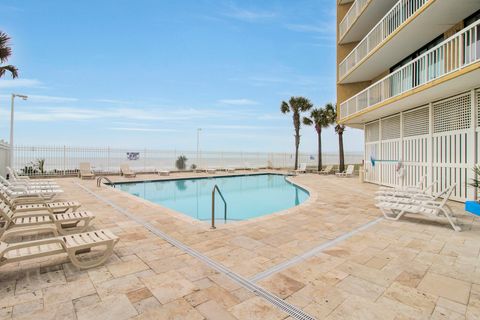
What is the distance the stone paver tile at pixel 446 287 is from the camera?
282 cm

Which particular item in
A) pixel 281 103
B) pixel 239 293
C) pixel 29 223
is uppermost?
pixel 281 103

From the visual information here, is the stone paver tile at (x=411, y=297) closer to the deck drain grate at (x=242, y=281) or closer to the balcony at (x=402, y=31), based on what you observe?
the deck drain grate at (x=242, y=281)

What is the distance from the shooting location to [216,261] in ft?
12.2

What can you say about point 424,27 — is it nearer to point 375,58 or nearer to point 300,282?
point 375,58

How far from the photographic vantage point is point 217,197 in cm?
1217

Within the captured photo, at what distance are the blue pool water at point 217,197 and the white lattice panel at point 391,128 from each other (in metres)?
5.10

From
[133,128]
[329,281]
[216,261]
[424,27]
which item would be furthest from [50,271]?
[133,128]

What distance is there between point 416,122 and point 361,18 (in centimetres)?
648

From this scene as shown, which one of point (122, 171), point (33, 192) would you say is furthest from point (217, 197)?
point (122, 171)

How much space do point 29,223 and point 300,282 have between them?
4634 millimetres

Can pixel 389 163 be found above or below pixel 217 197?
above

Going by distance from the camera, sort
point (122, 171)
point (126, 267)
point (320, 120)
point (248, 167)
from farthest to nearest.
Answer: point (248, 167) → point (320, 120) → point (122, 171) → point (126, 267)

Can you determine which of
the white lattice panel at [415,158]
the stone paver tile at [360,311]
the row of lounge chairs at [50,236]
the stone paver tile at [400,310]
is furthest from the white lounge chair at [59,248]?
the white lattice panel at [415,158]

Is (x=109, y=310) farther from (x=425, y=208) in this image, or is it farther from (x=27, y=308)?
(x=425, y=208)
